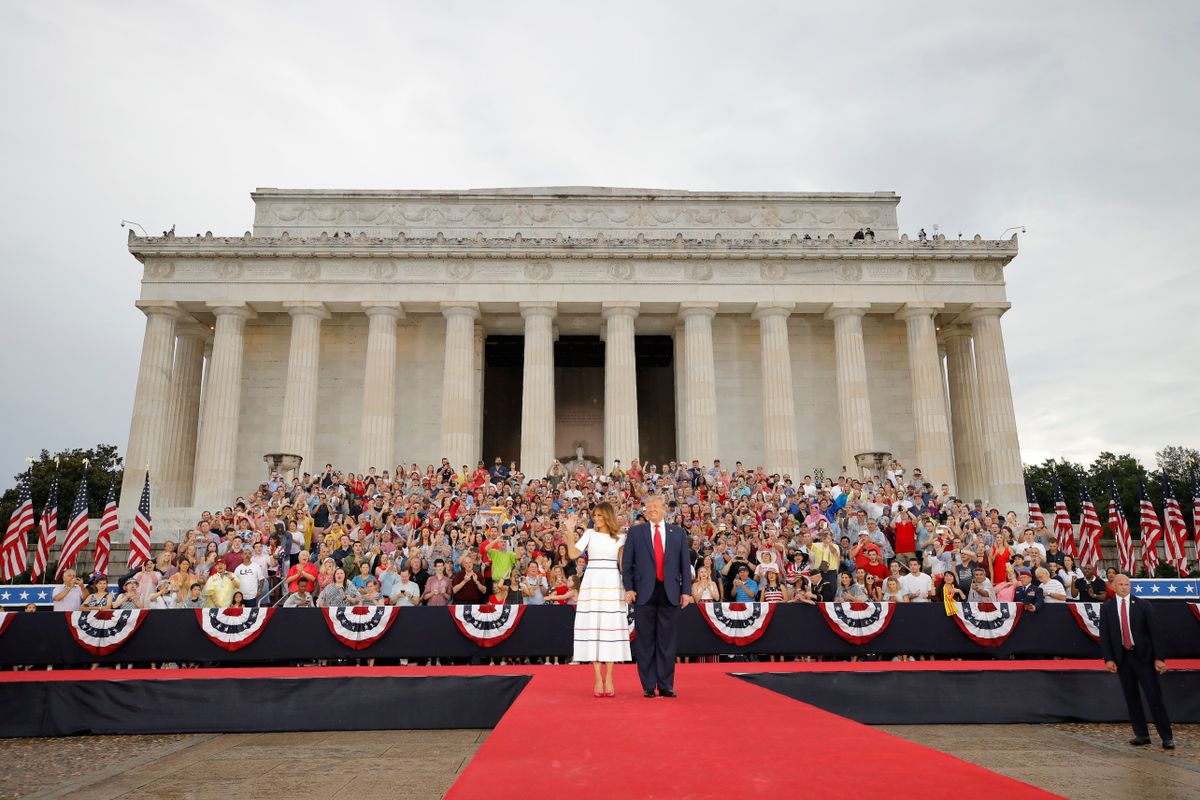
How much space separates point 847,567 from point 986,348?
77.4ft

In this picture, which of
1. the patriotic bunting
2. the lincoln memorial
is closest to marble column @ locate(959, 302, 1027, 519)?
the lincoln memorial

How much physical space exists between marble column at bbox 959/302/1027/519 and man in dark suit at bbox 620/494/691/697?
3188 cm

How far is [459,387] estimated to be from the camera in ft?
123

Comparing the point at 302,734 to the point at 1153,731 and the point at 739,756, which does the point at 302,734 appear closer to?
the point at 739,756

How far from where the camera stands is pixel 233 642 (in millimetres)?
14453

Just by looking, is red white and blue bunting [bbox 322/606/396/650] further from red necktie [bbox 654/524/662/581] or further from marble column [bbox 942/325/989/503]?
marble column [bbox 942/325/989/503]

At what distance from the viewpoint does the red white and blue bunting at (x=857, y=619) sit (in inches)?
593

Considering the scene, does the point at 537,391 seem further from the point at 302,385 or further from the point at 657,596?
the point at 657,596

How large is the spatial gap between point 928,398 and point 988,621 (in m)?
24.6

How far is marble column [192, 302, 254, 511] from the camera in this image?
35.9m

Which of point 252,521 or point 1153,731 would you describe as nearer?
point 1153,731

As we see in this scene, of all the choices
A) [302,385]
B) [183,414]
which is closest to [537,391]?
[302,385]

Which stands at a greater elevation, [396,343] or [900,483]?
[396,343]

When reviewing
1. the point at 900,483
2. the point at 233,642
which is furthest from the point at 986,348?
the point at 233,642
